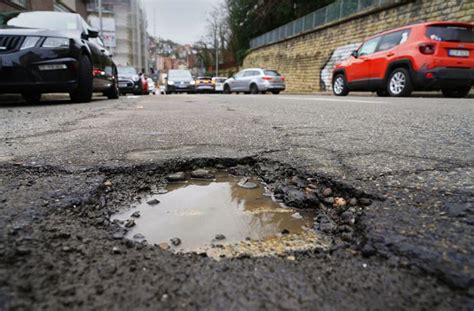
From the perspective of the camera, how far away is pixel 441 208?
1.17 m

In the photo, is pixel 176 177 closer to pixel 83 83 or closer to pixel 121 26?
pixel 83 83

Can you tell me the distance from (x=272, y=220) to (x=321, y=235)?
20 cm

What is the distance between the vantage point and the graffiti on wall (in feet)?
54.5

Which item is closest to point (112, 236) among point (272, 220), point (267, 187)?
point (272, 220)

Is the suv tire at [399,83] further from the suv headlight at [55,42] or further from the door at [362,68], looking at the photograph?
the suv headlight at [55,42]

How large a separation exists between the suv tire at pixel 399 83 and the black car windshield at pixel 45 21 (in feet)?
22.9

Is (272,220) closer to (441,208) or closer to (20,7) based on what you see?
(441,208)

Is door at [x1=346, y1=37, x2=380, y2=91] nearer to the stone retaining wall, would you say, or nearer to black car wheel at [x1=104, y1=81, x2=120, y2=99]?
the stone retaining wall

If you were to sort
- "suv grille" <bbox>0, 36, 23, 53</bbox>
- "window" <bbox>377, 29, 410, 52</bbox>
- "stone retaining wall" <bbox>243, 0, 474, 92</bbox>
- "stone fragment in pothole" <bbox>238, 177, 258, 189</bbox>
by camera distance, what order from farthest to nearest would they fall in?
1. "stone retaining wall" <bbox>243, 0, 474, 92</bbox>
2. "window" <bbox>377, 29, 410, 52</bbox>
3. "suv grille" <bbox>0, 36, 23, 53</bbox>
4. "stone fragment in pothole" <bbox>238, 177, 258, 189</bbox>

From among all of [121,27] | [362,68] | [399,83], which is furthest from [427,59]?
[121,27]

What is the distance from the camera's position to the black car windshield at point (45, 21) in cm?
550

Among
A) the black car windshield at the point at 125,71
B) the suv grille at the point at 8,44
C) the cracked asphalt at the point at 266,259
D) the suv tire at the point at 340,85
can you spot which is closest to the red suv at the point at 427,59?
the suv tire at the point at 340,85

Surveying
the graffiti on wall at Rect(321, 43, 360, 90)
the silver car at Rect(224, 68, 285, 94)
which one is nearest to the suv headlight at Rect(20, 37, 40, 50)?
the silver car at Rect(224, 68, 285, 94)

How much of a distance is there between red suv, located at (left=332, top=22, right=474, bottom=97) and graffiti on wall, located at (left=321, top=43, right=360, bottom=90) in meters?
8.09
